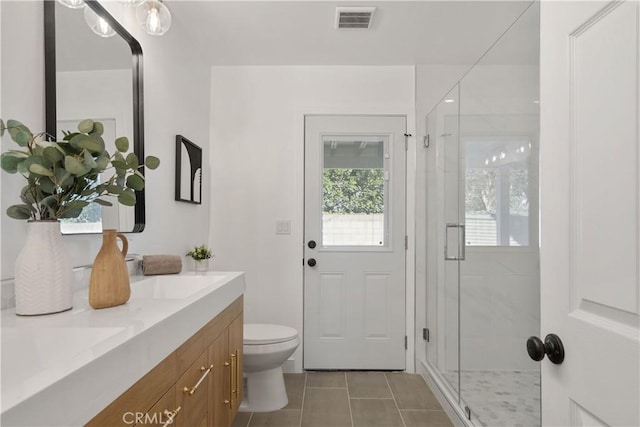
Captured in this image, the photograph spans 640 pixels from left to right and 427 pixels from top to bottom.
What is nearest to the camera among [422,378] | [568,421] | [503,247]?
[568,421]

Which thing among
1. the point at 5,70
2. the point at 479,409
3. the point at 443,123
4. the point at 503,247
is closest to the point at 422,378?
the point at 479,409

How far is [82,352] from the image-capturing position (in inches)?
27.6

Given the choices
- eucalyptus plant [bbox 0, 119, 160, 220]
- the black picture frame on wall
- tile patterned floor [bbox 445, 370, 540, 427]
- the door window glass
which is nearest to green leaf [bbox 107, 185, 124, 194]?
eucalyptus plant [bbox 0, 119, 160, 220]

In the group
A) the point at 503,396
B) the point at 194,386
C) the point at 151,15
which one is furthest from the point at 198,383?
the point at 151,15

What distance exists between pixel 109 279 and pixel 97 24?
107cm

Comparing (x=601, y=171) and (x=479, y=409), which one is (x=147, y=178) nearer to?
(x=601, y=171)

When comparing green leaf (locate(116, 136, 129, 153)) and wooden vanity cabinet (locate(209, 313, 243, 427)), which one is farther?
wooden vanity cabinet (locate(209, 313, 243, 427))

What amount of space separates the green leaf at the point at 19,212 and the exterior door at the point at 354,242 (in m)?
2.04

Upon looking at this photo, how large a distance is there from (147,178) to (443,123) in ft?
6.06

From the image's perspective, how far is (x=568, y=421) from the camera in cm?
79

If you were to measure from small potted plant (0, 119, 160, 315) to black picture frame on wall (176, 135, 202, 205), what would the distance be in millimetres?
1211

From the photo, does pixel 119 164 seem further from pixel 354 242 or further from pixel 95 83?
pixel 354 242

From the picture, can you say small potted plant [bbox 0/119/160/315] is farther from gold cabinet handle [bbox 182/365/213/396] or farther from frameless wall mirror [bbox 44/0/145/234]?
gold cabinet handle [bbox 182/365/213/396]

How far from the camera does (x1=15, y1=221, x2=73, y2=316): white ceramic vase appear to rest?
991 millimetres
